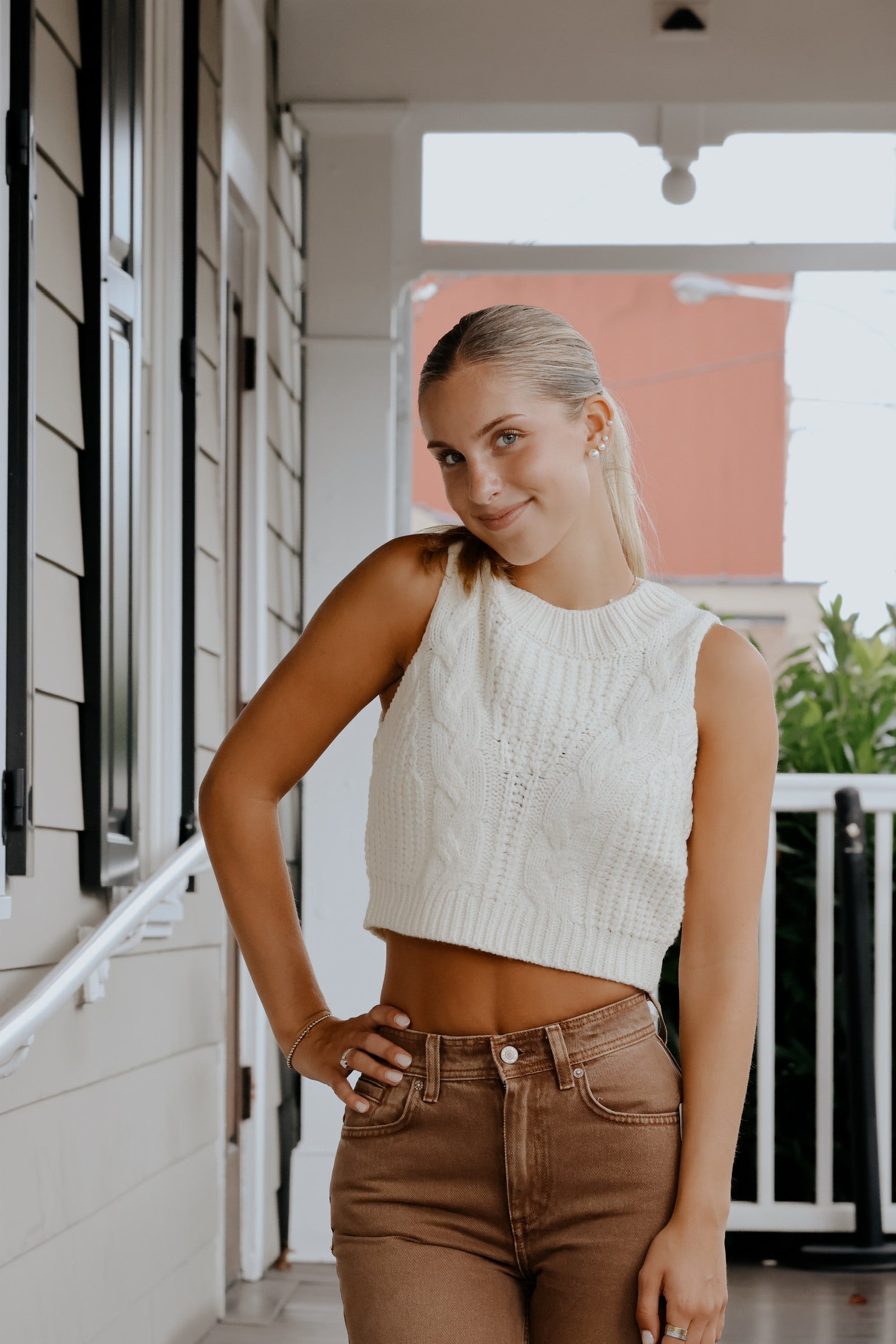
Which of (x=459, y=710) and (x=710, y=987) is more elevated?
(x=459, y=710)

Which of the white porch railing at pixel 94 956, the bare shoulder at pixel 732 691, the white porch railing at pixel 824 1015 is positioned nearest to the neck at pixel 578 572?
the bare shoulder at pixel 732 691

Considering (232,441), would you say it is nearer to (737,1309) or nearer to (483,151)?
(483,151)

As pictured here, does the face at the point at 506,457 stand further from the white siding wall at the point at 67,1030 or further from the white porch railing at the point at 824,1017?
the white porch railing at the point at 824,1017

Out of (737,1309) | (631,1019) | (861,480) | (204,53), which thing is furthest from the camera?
(861,480)

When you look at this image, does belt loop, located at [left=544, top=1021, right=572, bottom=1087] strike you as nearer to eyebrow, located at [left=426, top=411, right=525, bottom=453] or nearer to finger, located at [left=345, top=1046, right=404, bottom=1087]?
finger, located at [left=345, top=1046, right=404, bottom=1087]

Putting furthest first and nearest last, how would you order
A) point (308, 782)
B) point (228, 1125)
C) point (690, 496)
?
point (690, 496) < point (308, 782) < point (228, 1125)

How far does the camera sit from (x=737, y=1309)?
3105 millimetres

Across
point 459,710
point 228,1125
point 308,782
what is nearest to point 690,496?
point 308,782

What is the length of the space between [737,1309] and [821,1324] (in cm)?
19

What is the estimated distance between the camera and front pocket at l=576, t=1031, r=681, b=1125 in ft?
3.82

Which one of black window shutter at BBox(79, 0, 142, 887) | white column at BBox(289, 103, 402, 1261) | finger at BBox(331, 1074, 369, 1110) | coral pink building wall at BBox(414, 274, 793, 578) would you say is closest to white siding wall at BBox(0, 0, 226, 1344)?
black window shutter at BBox(79, 0, 142, 887)

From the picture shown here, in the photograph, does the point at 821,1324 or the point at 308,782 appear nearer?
the point at 821,1324

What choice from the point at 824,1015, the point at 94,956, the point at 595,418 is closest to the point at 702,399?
the point at 824,1015

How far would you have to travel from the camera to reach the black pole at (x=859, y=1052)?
11.1 ft
